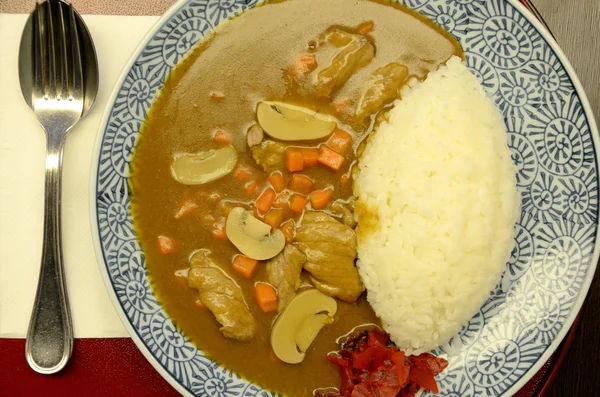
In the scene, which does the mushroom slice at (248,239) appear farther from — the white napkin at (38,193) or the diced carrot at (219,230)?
the white napkin at (38,193)

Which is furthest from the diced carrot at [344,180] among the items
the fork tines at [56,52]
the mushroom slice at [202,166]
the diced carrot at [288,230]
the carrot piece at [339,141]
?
the fork tines at [56,52]

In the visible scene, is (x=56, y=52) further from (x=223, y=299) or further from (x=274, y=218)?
(x=223, y=299)

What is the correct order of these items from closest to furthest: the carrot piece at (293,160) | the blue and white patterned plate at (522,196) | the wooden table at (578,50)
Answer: the blue and white patterned plate at (522,196), the carrot piece at (293,160), the wooden table at (578,50)

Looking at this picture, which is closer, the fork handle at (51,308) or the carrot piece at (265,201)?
the fork handle at (51,308)

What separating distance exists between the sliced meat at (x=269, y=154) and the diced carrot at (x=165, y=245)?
633mm

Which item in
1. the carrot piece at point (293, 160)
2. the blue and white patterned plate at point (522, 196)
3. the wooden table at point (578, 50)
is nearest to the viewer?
the blue and white patterned plate at point (522, 196)

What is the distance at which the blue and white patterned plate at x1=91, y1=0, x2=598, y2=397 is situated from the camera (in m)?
2.62

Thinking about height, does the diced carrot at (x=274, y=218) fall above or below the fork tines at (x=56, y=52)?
below

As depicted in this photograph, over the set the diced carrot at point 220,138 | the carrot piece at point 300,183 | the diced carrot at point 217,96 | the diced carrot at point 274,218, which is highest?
the diced carrot at point 217,96

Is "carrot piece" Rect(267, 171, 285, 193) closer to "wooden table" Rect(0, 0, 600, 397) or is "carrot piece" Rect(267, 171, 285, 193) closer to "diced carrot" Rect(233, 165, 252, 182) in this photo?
"diced carrot" Rect(233, 165, 252, 182)

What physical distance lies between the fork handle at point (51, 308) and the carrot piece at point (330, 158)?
1.41 m

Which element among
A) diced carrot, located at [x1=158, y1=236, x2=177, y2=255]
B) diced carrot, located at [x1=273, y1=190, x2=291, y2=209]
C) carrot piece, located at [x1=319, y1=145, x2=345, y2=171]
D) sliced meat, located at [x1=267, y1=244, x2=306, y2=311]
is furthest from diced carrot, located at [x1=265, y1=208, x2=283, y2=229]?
diced carrot, located at [x1=158, y1=236, x2=177, y2=255]

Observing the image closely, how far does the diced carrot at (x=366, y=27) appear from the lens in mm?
2775

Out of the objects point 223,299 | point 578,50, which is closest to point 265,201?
point 223,299
